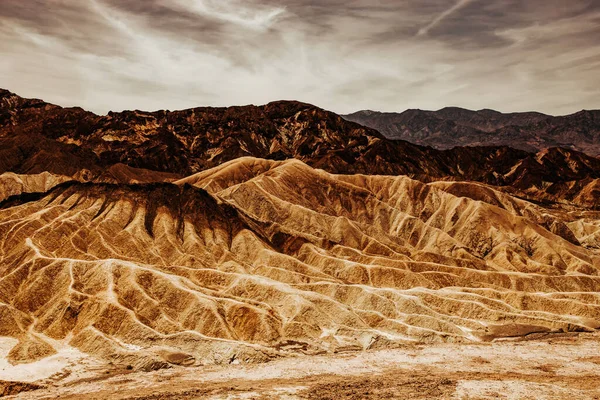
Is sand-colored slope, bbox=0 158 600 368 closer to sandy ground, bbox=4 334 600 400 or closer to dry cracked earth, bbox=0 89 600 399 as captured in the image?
dry cracked earth, bbox=0 89 600 399

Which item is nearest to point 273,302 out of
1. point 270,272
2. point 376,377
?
point 270,272

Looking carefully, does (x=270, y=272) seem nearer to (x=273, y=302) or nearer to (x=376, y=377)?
(x=273, y=302)

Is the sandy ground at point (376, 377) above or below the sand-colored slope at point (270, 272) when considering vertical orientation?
below

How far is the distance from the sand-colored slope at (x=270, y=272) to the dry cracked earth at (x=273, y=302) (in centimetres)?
37

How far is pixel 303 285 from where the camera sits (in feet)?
293

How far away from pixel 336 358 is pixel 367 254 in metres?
57.7

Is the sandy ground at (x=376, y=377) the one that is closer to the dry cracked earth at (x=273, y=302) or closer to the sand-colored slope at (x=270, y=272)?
the dry cracked earth at (x=273, y=302)

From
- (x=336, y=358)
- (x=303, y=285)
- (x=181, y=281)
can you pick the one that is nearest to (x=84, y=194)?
(x=181, y=281)

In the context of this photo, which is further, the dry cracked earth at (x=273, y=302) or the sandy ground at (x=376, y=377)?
the dry cracked earth at (x=273, y=302)

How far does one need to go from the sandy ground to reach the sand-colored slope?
4.97 meters

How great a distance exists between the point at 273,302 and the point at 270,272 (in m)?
19.3

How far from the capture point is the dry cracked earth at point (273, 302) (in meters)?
52.9

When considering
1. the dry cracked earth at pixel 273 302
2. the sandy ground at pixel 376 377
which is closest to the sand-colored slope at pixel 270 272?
the dry cracked earth at pixel 273 302

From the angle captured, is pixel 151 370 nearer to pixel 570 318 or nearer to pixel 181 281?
pixel 181 281
